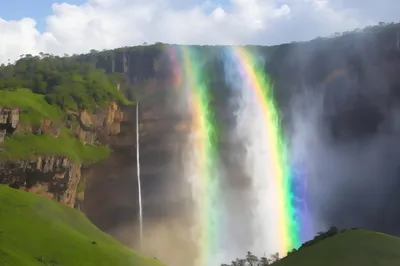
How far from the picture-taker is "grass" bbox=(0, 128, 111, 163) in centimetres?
5550

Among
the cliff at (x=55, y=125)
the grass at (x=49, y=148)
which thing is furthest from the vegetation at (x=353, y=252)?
the grass at (x=49, y=148)

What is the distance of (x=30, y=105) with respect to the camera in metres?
63.8

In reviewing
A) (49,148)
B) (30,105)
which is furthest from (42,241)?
(30,105)

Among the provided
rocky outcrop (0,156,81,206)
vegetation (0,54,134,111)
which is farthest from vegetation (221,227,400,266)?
vegetation (0,54,134,111)

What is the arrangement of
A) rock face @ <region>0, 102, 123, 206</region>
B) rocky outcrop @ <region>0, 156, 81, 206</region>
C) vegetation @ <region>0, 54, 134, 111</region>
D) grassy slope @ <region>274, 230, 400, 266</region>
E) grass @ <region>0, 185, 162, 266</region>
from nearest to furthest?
1. grassy slope @ <region>274, 230, 400, 266</region>
2. grass @ <region>0, 185, 162, 266</region>
3. rocky outcrop @ <region>0, 156, 81, 206</region>
4. rock face @ <region>0, 102, 123, 206</region>
5. vegetation @ <region>0, 54, 134, 111</region>

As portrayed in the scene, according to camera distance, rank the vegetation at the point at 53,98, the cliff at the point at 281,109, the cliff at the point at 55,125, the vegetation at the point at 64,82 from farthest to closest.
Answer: the vegetation at the point at 64,82
the cliff at the point at 281,109
the vegetation at the point at 53,98
the cliff at the point at 55,125

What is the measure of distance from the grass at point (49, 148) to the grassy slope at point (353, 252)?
39.4 metres

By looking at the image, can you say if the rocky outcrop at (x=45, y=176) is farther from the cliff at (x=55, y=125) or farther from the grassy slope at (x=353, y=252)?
the grassy slope at (x=353, y=252)

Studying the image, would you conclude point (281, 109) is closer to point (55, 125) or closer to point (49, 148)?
point (55, 125)

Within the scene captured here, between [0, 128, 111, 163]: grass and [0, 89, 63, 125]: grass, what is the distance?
239 cm

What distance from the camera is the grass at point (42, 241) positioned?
25.5 metres

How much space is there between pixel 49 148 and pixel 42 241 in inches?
1260

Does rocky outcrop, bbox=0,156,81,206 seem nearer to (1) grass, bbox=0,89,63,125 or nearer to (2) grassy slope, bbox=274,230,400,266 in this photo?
(1) grass, bbox=0,89,63,125

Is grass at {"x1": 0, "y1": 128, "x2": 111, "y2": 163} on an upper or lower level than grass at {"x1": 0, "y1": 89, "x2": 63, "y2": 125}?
lower
